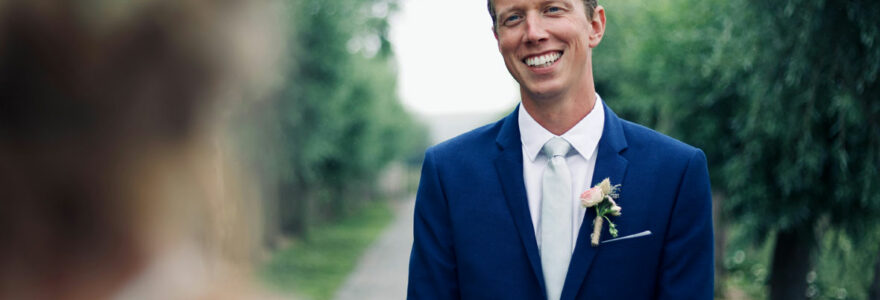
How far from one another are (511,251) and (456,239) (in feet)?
0.51

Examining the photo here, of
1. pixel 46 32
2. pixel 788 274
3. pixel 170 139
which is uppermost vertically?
pixel 46 32

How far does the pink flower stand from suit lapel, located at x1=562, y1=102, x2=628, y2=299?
46 millimetres

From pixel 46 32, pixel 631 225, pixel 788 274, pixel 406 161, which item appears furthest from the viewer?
pixel 406 161

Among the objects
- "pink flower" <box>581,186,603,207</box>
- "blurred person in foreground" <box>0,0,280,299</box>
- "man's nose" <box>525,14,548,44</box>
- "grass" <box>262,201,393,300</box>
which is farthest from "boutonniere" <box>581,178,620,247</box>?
"grass" <box>262,201,393,300</box>

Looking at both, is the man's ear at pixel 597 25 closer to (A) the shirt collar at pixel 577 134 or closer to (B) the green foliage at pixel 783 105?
(A) the shirt collar at pixel 577 134

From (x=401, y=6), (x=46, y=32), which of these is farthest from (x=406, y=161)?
(x=46, y=32)

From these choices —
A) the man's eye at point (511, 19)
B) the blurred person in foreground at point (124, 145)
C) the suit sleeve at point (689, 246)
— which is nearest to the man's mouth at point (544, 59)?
the man's eye at point (511, 19)

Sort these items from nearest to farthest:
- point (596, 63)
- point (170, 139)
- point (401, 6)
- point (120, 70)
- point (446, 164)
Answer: point (446, 164) → point (120, 70) → point (170, 139) → point (596, 63) → point (401, 6)

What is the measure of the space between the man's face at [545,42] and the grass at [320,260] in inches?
435

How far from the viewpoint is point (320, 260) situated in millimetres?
18141

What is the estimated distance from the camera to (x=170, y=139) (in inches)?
458

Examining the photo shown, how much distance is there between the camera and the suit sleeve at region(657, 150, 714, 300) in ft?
6.31

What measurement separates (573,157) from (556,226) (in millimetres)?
200

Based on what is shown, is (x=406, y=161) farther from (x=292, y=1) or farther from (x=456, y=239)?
(x=456, y=239)
